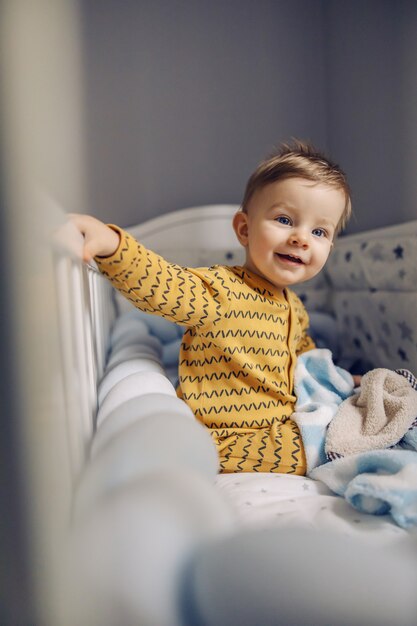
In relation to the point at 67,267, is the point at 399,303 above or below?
below

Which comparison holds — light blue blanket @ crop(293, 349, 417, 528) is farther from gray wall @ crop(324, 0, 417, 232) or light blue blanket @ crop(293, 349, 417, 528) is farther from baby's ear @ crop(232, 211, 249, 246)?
gray wall @ crop(324, 0, 417, 232)

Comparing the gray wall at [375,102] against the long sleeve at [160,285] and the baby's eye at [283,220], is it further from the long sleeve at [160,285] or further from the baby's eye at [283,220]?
the long sleeve at [160,285]

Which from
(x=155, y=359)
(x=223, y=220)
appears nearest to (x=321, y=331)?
(x=223, y=220)

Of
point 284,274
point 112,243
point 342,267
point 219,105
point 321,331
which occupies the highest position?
point 219,105

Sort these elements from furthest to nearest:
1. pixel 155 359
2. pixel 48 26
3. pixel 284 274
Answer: pixel 155 359, pixel 284 274, pixel 48 26

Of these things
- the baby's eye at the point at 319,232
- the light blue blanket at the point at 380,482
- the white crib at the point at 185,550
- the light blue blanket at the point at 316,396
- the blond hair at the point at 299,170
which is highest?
the blond hair at the point at 299,170

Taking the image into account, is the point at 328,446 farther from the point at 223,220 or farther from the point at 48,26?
the point at 223,220

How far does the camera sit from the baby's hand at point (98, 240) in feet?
1.96

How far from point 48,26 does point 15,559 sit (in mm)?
257

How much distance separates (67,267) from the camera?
0.50 metres

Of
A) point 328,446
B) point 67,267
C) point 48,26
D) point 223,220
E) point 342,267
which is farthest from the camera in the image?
point 223,220

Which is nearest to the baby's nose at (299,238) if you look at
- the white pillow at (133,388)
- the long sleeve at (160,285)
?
the long sleeve at (160,285)

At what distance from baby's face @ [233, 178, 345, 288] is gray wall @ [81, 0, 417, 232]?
143mm

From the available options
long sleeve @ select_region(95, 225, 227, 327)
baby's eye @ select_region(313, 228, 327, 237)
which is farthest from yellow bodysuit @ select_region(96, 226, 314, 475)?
baby's eye @ select_region(313, 228, 327, 237)
